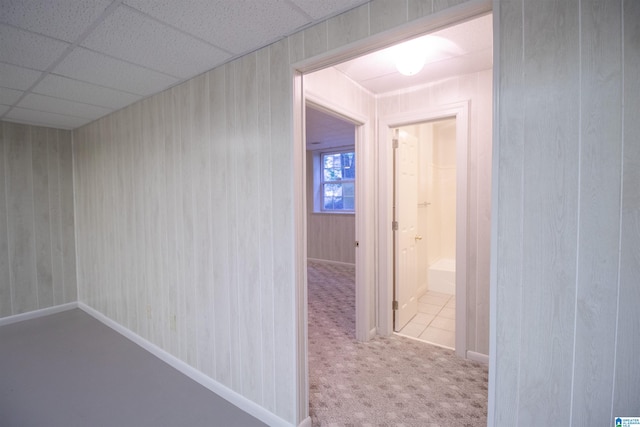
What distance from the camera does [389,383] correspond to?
233cm

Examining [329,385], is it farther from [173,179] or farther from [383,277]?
[173,179]

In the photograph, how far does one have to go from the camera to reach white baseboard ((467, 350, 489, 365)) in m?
2.58

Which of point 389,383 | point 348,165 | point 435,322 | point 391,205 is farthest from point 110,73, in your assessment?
point 348,165

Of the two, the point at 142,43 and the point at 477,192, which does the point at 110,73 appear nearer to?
the point at 142,43

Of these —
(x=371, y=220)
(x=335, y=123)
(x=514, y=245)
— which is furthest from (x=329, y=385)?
(x=335, y=123)

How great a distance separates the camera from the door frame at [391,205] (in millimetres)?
2625

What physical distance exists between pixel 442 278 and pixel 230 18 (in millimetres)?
4177

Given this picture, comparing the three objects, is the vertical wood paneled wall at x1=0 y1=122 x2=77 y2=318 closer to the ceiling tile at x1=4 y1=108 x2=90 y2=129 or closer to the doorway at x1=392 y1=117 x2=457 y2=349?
the ceiling tile at x1=4 y1=108 x2=90 y2=129

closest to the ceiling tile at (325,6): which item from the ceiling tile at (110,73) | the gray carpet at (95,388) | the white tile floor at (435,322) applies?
the ceiling tile at (110,73)

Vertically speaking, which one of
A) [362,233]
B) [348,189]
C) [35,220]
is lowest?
[362,233]

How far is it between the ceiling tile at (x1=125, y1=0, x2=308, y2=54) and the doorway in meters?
1.73

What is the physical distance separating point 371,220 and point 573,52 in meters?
2.14

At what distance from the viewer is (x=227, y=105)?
2135mm

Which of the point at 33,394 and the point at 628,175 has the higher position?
the point at 628,175
